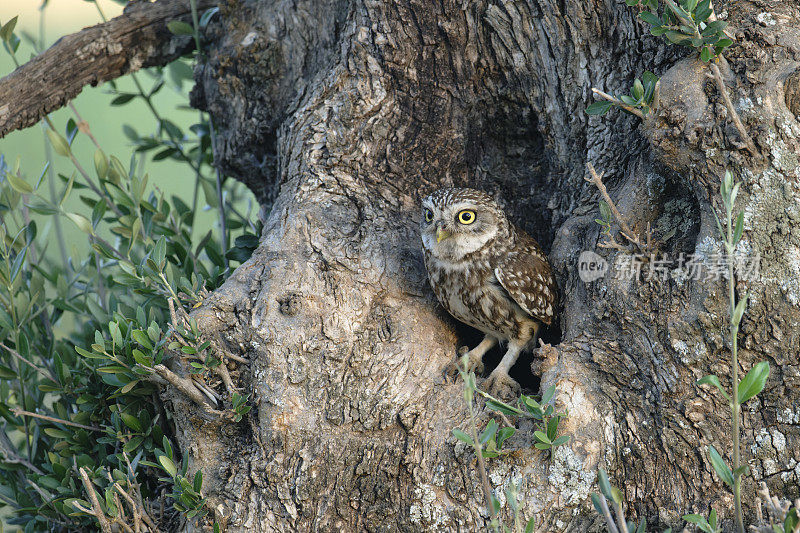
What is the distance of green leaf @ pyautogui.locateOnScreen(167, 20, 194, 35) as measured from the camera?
3.36 m

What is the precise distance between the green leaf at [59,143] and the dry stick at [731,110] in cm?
261

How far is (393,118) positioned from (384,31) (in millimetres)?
373

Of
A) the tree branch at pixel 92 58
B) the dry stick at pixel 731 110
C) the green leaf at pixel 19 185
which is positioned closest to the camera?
the dry stick at pixel 731 110

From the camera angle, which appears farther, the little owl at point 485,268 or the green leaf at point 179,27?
the green leaf at point 179,27

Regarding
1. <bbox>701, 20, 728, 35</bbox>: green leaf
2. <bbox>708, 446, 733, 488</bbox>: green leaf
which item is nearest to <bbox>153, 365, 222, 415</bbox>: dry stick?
<bbox>708, 446, 733, 488</bbox>: green leaf

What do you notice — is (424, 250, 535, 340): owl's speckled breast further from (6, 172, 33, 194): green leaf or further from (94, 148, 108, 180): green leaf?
(6, 172, 33, 194): green leaf

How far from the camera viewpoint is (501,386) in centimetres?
278

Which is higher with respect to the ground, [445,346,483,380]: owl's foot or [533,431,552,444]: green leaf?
[533,431,552,444]: green leaf

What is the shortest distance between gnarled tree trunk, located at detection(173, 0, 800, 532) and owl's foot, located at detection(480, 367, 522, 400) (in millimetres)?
210

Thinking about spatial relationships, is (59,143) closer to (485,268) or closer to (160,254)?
(160,254)

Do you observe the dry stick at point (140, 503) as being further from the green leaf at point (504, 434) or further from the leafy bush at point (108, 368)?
the green leaf at point (504, 434)

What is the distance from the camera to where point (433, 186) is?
122 inches

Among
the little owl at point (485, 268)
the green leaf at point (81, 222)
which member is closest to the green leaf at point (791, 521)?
the little owl at point (485, 268)

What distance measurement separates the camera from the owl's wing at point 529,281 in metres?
2.84
